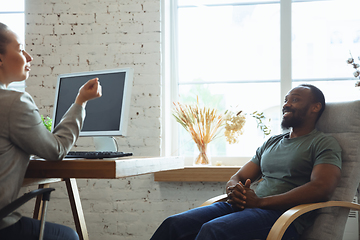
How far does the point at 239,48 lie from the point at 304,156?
1.61 meters

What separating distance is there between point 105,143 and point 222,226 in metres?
0.85

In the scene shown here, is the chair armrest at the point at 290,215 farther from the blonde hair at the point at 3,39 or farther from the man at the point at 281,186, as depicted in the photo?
the blonde hair at the point at 3,39

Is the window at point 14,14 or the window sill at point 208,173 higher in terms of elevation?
the window at point 14,14

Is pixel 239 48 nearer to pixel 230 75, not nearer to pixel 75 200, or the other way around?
pixel 230 75

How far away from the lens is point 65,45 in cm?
311

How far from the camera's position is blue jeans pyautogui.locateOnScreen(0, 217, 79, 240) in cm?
117

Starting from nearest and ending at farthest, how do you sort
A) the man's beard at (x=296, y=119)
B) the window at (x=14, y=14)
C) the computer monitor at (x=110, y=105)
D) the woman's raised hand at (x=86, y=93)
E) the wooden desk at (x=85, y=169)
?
1. the wooden desk at (x=85, y=169)
2. the woman's raised hand at (x=86, y=93)
3. the computer monitor at (x=110, y=105)
4. the man's beard at (x=296, y=119)
5. the window at (x=14, y=14)

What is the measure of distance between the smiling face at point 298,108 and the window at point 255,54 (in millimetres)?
1028

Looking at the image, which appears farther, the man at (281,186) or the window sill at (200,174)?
the window sill at (200,174)

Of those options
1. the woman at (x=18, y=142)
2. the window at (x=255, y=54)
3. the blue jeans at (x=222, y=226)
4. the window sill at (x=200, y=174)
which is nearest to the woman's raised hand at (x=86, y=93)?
the woman at (x=18, y=142)

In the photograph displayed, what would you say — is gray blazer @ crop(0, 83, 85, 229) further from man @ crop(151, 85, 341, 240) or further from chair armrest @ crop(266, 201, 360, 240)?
chair armrest @ crop(266, 201, 360, 240)

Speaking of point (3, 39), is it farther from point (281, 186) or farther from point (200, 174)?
point (200, 174)

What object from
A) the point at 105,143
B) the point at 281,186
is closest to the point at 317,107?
the point at 281,186

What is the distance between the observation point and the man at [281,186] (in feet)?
Result: 5.20
